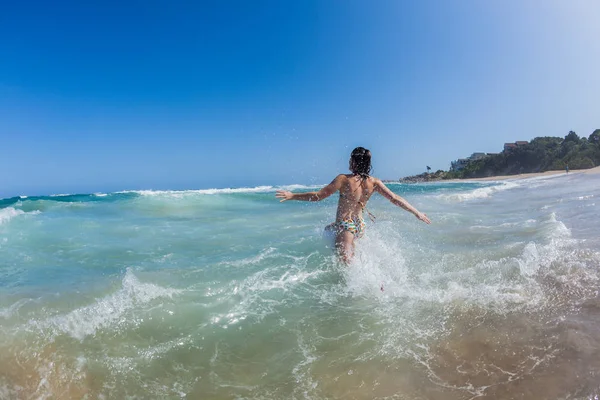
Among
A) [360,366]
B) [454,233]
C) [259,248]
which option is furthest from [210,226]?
[360,366]

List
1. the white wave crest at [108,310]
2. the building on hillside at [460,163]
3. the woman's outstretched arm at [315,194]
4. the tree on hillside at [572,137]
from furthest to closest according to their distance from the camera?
the building on hillside at [460,163]
the tree on hillside at [572,137]
the woman's outstretched arm at [315,194]
the white wave crest at [108,310]

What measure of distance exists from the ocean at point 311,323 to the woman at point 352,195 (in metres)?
0.41

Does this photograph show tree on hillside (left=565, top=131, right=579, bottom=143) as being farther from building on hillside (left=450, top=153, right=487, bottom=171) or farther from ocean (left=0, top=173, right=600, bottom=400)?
ocean (left=0, top=173, right=600, bottom=400)

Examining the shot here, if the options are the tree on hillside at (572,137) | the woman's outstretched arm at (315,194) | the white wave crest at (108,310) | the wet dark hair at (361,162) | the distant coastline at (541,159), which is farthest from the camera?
the tree on hillside at (572,137)

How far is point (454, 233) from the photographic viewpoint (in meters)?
8.37

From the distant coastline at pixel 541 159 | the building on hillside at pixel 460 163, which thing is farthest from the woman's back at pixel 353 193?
the building on hillside at pixel 460 163

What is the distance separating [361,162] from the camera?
575 cm

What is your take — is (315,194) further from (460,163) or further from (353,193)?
(460,163)

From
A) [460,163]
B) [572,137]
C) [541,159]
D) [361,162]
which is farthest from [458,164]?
[361,162]

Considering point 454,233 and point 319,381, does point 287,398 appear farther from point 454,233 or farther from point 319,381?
point 454,233

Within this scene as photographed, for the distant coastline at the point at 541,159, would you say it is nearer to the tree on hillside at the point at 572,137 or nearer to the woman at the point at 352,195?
the tree on hillside at the point at 572,137

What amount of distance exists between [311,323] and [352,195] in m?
2.57

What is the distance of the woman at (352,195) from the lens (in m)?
5.66

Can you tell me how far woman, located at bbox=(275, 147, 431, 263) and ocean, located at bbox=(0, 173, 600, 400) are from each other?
0.41m
